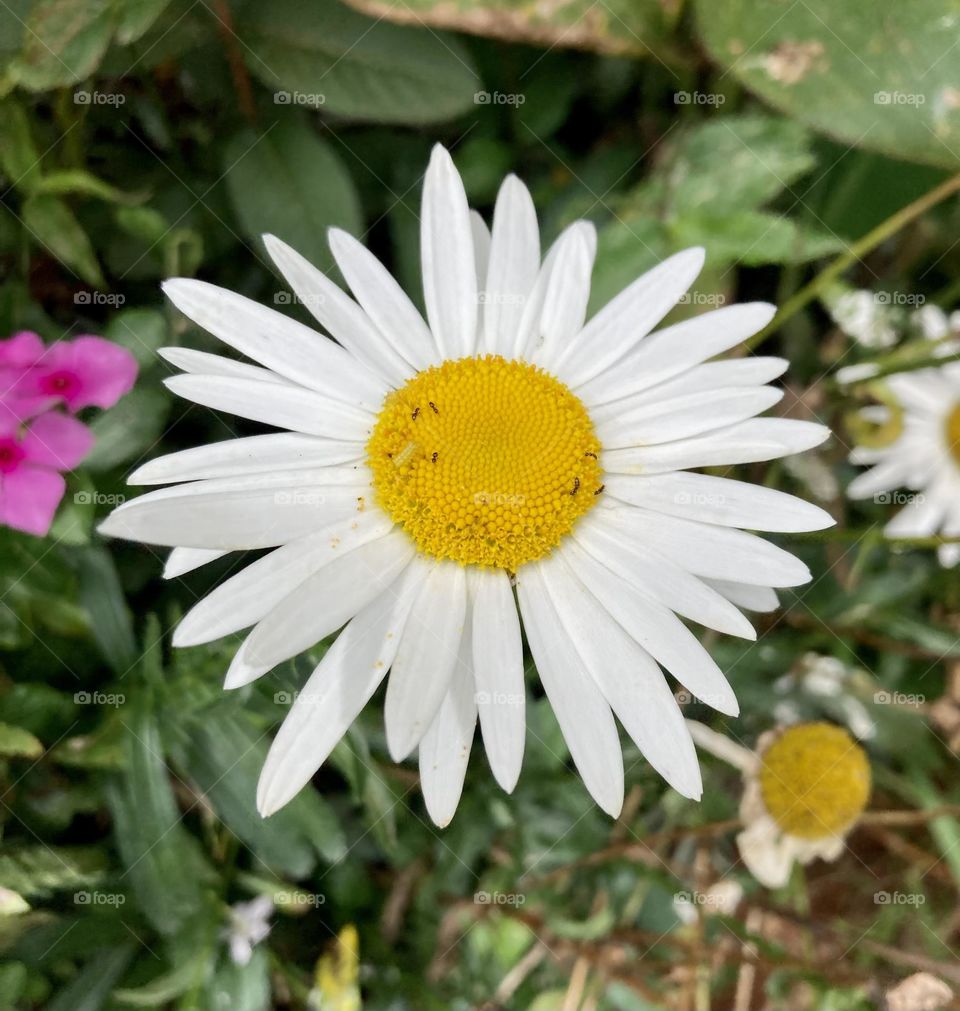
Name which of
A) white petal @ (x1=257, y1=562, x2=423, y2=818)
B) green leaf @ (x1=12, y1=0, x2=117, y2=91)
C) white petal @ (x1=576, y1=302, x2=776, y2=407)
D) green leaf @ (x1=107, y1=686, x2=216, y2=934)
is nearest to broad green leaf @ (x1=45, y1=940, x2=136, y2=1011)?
green leaf @ (x1=107, y1=686, x2=216, y2=934)

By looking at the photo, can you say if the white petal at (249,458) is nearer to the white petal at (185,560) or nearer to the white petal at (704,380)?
the white petal at (185,560)

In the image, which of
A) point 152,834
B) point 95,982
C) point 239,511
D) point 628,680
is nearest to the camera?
point 239,511

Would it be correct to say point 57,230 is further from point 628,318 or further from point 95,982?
point 95,982

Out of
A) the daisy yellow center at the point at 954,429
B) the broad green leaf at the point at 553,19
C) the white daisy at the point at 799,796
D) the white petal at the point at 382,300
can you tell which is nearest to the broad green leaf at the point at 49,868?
the white petal at the point at 382,300

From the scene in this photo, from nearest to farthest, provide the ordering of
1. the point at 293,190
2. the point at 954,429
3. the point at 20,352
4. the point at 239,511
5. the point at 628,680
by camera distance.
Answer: the point at 239,511 < the point at 628,680 < the point at 20,352 < the point at 293,190 < the point at 954,429

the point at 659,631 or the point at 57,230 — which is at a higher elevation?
the point at 57,230

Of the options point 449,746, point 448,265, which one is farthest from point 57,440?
point 449,746

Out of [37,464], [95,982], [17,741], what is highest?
[37,464]

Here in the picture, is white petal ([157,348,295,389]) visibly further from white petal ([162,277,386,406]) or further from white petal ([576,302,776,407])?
white petal ([576,302,776,407])
